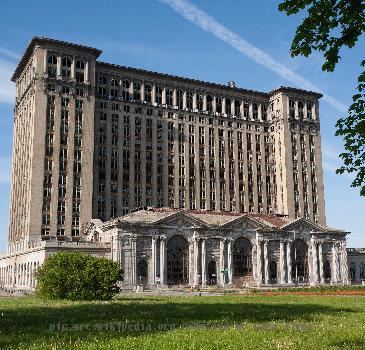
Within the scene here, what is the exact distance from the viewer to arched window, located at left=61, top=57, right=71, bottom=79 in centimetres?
11194

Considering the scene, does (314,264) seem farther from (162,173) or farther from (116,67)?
(116,67)

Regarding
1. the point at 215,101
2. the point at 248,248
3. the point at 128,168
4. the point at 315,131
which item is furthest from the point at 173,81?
the point at 248,248

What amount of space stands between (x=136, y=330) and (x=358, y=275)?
111796 millimetres

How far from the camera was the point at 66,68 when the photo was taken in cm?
11225

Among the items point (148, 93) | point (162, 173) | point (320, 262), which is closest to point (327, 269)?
point (320, 262)

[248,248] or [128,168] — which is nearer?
[248,248]

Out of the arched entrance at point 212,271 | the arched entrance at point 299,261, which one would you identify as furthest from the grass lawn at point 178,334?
the arched entrance at point 299,261

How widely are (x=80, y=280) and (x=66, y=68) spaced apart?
7968 centimetres

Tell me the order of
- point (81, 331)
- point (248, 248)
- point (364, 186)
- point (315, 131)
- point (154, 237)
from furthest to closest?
point (315, 131)
point (248, 248)
point (154, 237)
point (81, 331)
point (364, 186)

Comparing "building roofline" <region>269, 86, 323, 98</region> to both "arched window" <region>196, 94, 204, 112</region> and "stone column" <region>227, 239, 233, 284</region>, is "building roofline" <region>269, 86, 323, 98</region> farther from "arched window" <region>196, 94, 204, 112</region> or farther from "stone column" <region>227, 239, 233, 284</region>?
"stone column" <region>227, 239, 233, 284</region>

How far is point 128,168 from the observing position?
120 metres

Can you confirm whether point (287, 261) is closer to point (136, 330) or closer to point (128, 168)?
point (128, 168)

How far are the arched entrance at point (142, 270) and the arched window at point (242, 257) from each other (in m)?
18.4

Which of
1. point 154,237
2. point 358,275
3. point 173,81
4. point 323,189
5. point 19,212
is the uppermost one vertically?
point 173,81
